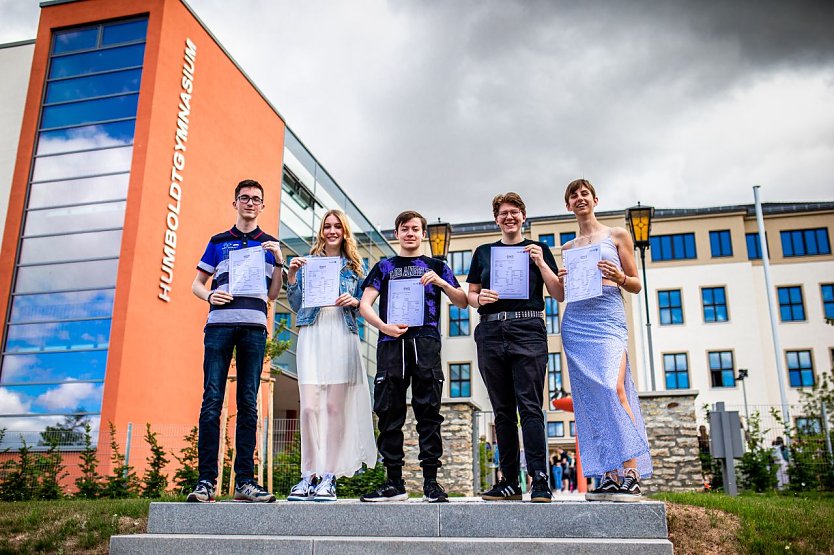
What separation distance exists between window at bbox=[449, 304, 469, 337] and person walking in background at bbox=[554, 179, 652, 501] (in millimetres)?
34437

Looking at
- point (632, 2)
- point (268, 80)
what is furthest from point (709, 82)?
point (268, 80)

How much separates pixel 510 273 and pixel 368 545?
1948 millimetres

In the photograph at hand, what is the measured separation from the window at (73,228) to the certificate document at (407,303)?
10656 millimetres

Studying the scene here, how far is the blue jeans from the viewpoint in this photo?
179 inches

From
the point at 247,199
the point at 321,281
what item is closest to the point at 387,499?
the point at 321,281

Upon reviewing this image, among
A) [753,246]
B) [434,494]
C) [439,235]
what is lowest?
[434,494]

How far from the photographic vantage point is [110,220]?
47.4ft

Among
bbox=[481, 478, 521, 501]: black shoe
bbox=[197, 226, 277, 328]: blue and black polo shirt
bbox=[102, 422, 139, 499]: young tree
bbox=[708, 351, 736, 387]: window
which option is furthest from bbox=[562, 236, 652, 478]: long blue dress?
bbox=[708, 351, 736, 387]: window

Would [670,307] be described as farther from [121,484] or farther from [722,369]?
[121,484]

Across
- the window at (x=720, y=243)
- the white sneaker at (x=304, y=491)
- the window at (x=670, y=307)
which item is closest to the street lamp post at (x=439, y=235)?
the white sneaker at (x=304, y=491)

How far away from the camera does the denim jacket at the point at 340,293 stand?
16.4 ft

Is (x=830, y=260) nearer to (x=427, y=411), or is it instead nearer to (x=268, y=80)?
(x=268, y=80)

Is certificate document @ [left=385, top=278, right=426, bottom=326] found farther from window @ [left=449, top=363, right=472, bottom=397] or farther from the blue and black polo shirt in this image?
window @ [left=449, top=363, right=472, bottom=397]

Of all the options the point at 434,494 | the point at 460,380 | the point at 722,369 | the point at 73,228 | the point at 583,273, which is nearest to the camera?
the point at 434,494
